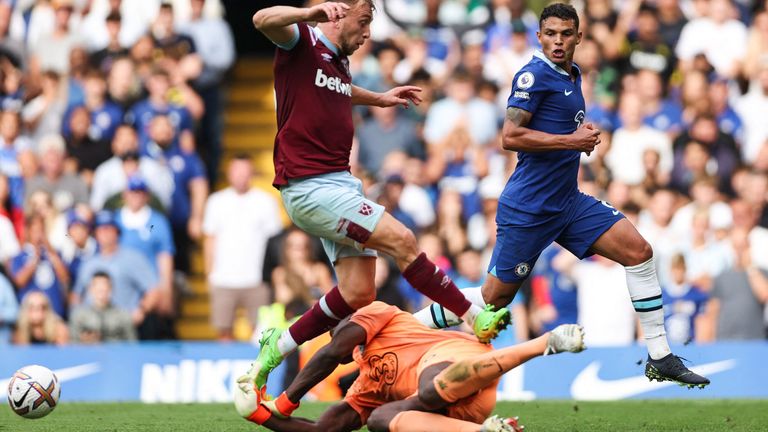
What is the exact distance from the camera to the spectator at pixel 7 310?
15.8 m

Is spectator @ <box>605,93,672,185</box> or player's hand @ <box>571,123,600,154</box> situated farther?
spectator @ <box>605,93,672,185</box>

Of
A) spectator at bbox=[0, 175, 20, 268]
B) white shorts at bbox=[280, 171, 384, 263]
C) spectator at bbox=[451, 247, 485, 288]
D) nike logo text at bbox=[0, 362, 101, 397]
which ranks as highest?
white shorts at bbox=[280, 171, 384, 263]

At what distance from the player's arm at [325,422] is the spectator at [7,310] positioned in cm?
742

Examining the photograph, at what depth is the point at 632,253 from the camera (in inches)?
383

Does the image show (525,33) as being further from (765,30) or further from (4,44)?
(4,44)

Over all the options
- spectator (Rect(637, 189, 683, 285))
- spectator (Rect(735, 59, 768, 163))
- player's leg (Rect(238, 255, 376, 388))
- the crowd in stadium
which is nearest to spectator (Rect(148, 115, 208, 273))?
the crowd in stadium

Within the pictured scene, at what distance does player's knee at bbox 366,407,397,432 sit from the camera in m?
8.55

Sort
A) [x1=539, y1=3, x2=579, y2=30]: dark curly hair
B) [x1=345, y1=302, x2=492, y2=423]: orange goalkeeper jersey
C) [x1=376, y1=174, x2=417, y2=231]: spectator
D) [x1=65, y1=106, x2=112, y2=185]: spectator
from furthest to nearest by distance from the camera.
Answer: [x1=65, y1=106, x2=112, y2=185]: spectator, [x1=376, y1=174, x2=417, y2=231]: spectator, [x1=539, y1=3, x2=579, y2=30]: dark curly hair, [x1=345, y1=302, x2=492, y2=423]: orange goalkeeper jersey

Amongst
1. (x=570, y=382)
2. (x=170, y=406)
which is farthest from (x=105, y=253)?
(x=570, y=382)

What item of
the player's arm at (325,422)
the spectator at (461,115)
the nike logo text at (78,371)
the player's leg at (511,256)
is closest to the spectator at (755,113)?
the spectator at (461,115)

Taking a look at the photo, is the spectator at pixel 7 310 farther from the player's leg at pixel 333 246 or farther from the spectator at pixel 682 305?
Answer: the spectator at pixel 682 305

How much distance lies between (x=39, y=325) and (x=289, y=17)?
8391 mm

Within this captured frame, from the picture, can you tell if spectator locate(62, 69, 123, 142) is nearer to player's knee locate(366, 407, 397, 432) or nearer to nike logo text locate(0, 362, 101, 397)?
nike logo text locate(0, 362, 101, 397)

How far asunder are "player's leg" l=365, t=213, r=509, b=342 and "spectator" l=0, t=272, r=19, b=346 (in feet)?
26.6
